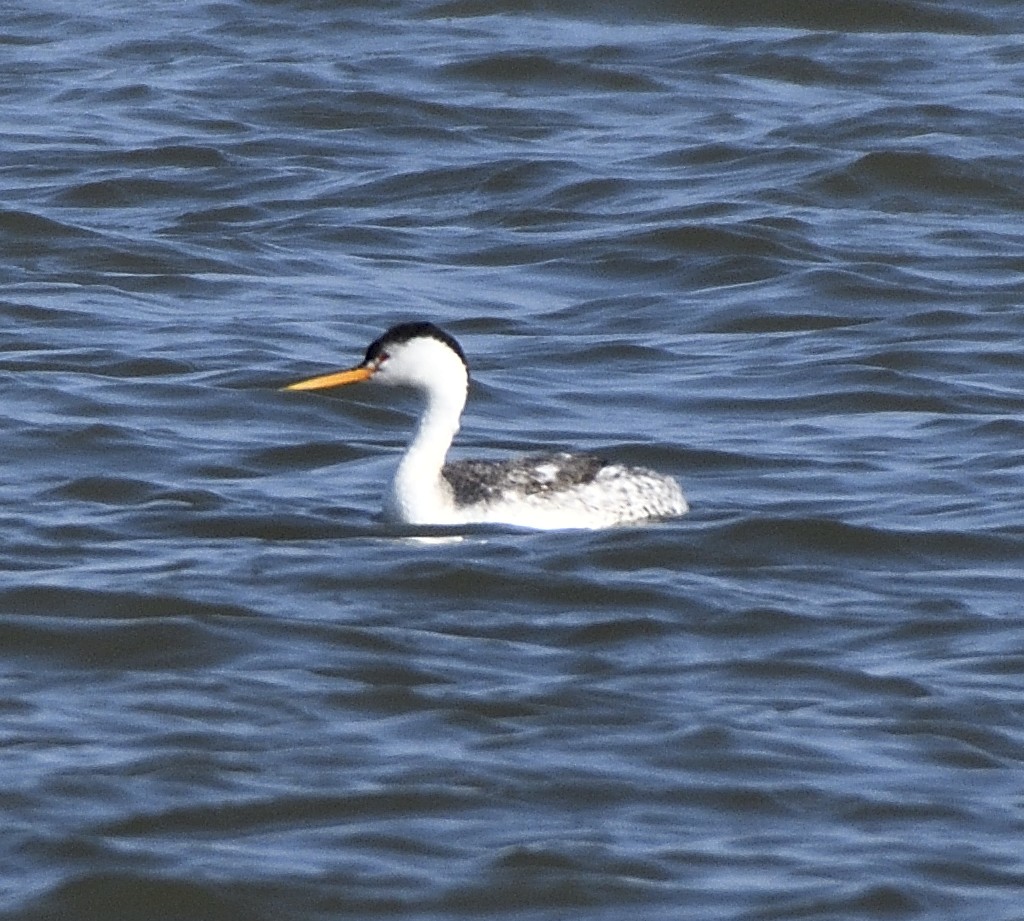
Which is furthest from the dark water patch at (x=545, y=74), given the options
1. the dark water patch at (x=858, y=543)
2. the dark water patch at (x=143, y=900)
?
the dark water patch at (x=143, y=900)

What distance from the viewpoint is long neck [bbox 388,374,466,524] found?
Answer: 35.8ft

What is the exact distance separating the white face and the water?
0.58 meters

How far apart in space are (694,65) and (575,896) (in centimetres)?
1477

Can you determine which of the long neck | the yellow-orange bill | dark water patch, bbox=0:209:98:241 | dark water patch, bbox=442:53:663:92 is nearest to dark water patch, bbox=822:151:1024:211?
dark water patch, bbox=442:53:663:92

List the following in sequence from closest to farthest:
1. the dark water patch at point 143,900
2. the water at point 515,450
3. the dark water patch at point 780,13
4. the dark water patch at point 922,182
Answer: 1. the dark water patch at point 143,900
2. the water at point 515,450
3. the dark water patch at point 922,182
4. the dark water patch at point 780,13

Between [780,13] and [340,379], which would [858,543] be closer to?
[340,379]

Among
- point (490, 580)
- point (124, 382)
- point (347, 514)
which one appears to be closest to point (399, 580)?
point (490, 580)

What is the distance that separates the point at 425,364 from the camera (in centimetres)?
1123

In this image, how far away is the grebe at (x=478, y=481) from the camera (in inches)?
430

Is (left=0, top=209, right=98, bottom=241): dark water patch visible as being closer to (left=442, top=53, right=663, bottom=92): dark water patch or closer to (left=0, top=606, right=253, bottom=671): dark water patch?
(left=442, top=53, right=663, bottom=92): dark water patch

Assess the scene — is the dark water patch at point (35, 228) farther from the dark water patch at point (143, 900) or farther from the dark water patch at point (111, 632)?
the dark water patch at point (143, 900)

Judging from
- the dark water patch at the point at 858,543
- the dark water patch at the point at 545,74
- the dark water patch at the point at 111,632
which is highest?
the dark water patch at the point at 545,74

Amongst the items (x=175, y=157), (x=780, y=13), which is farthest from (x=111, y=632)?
(x=780, y=13)

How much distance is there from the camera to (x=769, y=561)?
10703mm
